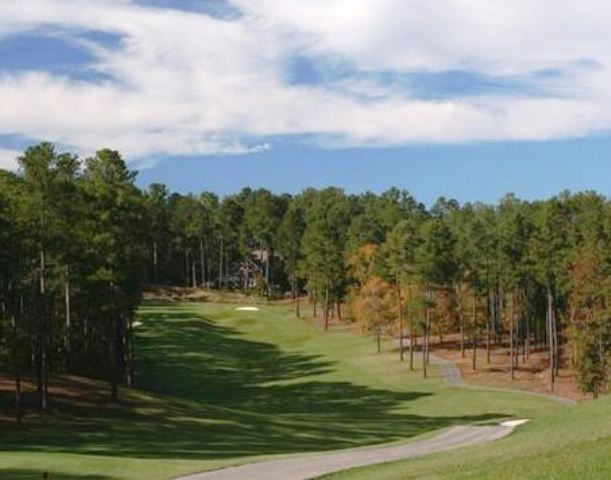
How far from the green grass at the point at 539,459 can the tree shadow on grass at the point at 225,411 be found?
11579 mm

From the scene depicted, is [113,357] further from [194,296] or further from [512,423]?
[194,296]

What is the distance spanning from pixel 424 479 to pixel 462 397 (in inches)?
1831

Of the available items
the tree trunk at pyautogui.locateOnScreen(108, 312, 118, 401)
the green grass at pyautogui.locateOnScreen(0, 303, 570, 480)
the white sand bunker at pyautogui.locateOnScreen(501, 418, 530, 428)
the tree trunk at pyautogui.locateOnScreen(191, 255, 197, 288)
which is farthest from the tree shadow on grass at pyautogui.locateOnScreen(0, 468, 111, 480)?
the tree trunk at pyautogui.locateOnScreen(191, 255, 197, 288)

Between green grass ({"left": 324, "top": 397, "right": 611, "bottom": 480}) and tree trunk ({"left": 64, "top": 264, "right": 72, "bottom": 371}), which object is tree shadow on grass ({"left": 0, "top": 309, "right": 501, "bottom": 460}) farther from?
green grass ({"left": 324, "top": 397, "right": 611, "bottom": 480})

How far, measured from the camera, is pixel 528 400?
64875 mm

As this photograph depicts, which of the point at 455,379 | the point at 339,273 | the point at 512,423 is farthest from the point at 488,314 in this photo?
the point at 512,423

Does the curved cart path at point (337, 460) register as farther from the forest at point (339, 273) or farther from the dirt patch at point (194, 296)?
the dirt patch at point (194, 296)

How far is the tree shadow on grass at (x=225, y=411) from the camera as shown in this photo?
133 feet

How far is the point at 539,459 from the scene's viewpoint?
20.8 metres

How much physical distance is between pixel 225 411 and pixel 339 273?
51.9 meters

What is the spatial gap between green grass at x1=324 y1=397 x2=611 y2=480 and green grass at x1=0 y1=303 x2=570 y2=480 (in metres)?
8.93

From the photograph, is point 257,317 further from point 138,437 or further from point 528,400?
point 138,437

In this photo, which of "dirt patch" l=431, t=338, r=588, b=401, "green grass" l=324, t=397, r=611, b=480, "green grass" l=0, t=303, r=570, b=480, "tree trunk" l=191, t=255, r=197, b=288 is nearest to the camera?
"green grass" l=324, t=397, r=611, b=480

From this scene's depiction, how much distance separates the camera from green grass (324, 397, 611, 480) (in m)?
17.8
